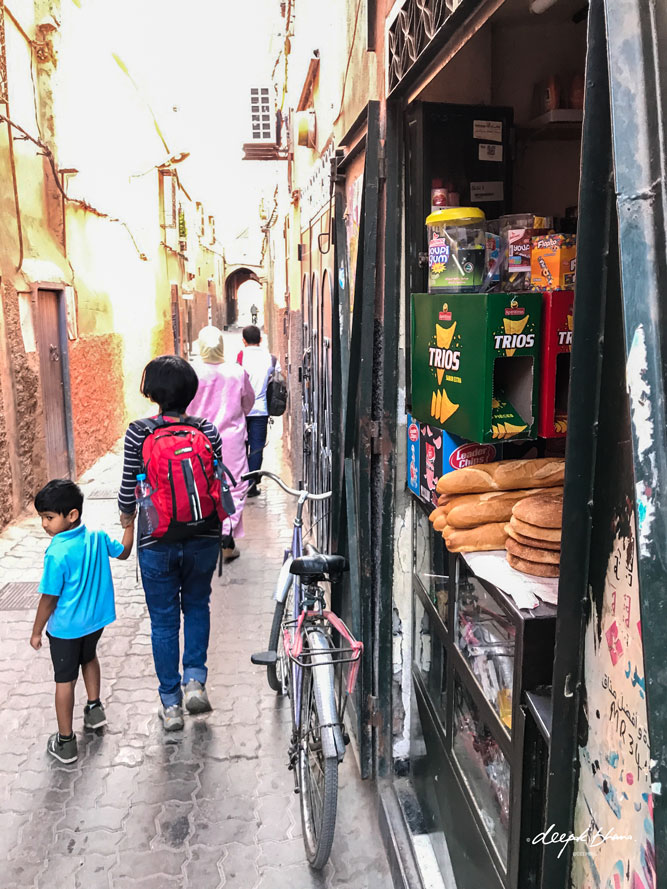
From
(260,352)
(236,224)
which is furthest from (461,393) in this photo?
(236,224)

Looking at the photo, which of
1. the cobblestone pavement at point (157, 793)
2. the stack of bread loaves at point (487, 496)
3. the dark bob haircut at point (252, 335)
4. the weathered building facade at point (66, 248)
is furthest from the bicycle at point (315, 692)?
the weathered building facade at point (66, 248)

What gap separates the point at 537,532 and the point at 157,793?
246cm

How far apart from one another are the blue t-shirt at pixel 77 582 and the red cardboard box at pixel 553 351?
233 cm

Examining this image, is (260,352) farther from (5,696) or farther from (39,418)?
(5,696)

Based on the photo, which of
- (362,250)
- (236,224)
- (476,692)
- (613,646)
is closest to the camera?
(613,646)

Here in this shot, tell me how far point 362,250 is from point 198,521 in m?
1.55

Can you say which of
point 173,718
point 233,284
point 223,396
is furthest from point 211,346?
point 233,284

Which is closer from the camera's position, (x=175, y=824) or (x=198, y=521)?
(x=175, y=824)

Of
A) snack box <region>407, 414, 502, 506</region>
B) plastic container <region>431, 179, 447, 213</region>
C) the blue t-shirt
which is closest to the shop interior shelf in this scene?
plastic container <region>431, 179, 447, 213</region>

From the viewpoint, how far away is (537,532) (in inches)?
68.4

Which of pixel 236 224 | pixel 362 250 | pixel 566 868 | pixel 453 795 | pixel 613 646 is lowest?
pixel 453 795

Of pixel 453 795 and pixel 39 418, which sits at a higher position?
pixel 39 418

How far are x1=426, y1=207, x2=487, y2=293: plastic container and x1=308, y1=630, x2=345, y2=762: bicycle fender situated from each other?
144 cm

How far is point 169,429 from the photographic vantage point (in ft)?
11.3
